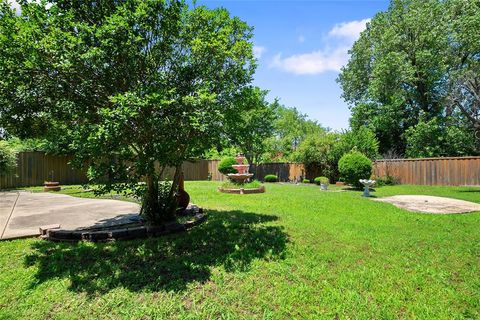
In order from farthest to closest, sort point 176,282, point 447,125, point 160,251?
1. point 447,125
2. point 160,251
3. point 176,282

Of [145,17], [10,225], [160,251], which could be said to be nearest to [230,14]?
[145,17]

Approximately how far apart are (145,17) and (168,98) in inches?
43.9

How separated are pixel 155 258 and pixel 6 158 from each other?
1287 cm

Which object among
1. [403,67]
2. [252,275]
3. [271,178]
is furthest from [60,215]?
[403,67]

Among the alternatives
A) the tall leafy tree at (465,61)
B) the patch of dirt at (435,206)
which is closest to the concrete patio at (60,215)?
the patch of dirt at (435,206)

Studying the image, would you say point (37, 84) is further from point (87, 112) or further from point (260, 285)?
point (260, 285)

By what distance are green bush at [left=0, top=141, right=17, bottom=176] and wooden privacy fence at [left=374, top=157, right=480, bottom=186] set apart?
18.7m

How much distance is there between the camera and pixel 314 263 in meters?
4.20

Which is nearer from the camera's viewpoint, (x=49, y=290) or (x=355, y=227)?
(x=49, y=290)

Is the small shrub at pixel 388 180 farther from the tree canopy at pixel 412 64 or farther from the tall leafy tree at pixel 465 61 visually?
the tree canopy at pixel 412 64

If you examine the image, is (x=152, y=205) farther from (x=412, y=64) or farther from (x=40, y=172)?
(x=412, y=64)

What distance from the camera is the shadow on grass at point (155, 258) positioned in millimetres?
3732

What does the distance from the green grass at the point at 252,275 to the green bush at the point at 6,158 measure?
1071 cm

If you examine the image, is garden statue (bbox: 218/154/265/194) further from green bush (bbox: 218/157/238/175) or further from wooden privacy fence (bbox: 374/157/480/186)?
wooden privacy fence (bbox: 374/157/480/186)
